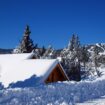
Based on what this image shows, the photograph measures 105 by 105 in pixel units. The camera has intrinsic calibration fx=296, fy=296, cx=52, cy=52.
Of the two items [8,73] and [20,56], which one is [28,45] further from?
[8,73]

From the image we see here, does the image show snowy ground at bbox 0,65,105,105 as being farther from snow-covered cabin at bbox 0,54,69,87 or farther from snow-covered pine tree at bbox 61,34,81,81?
snow-covered pine tree at bbox 61,34,81,81

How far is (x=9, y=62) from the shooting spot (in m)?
30.2

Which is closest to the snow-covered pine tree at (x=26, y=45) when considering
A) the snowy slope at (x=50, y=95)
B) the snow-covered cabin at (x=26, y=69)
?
the snow-covered cabin at (x=26, y=69)

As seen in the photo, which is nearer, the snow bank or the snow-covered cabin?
the snow bank

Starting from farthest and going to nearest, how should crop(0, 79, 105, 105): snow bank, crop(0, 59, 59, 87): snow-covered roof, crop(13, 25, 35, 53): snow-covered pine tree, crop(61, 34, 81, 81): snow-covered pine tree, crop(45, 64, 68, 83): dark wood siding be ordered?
crop(61, 34, 81, 81): snow-covered pine tree → crop(13, 25, 35, 53): snow-covered pine tree → crop(45, 64, 68, 83): dark wood siding → crop(0, 59, 59, 87): snow-covered roof → crop(0, 79, 105, 105): snow bank

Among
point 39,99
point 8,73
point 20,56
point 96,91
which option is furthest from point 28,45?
point 39,99

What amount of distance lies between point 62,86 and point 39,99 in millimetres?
3143

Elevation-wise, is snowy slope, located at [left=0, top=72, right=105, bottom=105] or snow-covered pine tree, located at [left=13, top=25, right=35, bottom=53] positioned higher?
snow-covered pine tree, located at [left=13, top=25, right=35, bottom=53]

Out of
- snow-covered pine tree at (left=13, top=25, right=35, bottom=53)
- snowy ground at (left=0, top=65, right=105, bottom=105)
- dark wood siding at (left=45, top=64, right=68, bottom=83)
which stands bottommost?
snowy ground at (left=0, top=65, right=105, bottom=105)

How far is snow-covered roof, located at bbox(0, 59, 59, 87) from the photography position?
2556cm

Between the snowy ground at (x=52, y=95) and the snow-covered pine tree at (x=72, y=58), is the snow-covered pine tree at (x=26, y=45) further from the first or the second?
the snowy ground at (x=52, y=95)

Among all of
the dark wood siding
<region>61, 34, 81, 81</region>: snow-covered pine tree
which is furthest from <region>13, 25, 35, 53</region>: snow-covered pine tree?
the dark wood siding

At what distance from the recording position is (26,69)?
2689 cm

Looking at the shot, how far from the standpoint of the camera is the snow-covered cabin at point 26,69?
84.0ft
